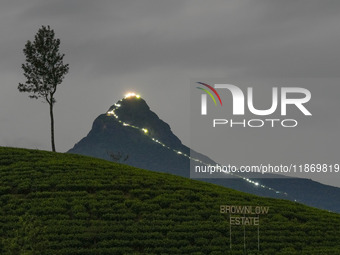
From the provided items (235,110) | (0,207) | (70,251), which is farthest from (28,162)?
(235,110)

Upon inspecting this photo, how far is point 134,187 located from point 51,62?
127 ft

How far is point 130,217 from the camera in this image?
3688cm

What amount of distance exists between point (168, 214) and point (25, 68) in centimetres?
4541

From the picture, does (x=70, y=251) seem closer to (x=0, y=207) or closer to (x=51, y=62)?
(x=0, y=207)

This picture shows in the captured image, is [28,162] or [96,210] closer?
[96,210]

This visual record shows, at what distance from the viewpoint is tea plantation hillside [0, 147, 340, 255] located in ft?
108

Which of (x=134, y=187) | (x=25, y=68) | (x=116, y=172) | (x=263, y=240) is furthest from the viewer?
(x=25, y=68)

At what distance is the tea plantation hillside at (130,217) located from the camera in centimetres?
3303

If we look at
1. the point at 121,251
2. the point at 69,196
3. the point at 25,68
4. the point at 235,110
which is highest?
the point at 25,68

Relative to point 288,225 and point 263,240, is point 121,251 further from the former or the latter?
point 288,225

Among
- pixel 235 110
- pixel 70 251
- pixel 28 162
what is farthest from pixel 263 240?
pixel 235 110

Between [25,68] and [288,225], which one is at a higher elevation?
[25,68]

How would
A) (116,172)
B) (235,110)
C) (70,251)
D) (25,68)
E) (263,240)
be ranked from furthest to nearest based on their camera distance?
(25,68), (235,110), (116,172), (263,240), (70,251)

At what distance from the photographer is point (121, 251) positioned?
32125 millimetres
